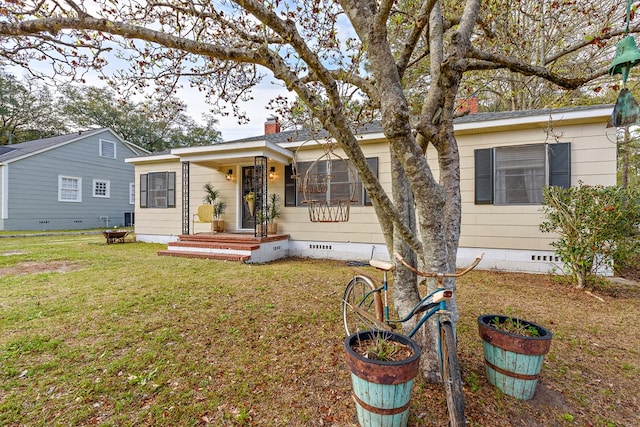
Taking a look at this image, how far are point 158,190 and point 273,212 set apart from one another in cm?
478

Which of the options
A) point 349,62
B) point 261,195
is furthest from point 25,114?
point 349,62

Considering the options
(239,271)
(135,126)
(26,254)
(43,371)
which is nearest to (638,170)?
(239,271)

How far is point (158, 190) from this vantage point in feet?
31.6

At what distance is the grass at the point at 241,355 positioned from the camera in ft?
6.18

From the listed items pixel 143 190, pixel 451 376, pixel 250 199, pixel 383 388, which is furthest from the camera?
pixel 143 190

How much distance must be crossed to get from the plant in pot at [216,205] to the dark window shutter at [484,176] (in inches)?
274

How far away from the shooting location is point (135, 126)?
2347cm

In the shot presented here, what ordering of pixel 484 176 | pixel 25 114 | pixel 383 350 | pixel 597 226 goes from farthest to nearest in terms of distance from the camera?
1. pixel 25 114
2. pixel 484 176
3. pixel 597 226
4. pixel 383 350

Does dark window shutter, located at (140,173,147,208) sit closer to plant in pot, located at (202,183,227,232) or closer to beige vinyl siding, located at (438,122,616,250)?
plant in pot, located at (202,183,227,232)

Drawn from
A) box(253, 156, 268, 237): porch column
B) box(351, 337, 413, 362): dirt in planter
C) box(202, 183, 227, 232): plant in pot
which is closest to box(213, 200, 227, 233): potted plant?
box(202, 183, 227, 232): plant in pot

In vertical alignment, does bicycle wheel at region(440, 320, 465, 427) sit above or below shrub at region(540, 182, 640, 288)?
below

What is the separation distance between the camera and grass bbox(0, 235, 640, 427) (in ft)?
6.18

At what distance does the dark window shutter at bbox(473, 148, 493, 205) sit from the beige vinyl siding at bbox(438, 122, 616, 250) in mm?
98

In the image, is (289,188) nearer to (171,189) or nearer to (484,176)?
(171,189)
